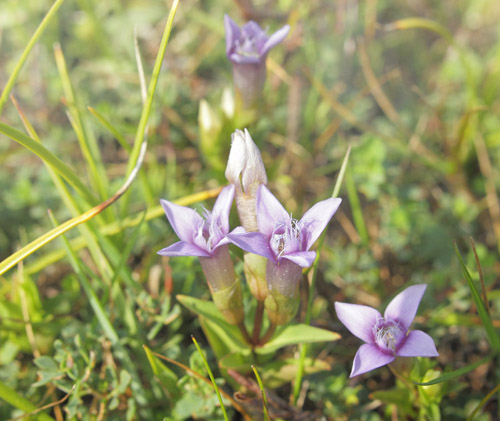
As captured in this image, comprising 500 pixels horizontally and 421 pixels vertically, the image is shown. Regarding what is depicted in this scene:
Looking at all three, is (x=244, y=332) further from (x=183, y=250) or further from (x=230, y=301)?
(x=183, y=250)

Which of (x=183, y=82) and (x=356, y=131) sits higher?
(x=183, y=82)

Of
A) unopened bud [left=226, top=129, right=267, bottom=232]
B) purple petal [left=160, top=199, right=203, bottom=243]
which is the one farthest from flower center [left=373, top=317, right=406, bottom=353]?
purple petal [left=160, top=199, right=203, bottom=243]

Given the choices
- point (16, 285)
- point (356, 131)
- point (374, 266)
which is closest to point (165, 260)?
point (16, 285)

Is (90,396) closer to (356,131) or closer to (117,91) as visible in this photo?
(117,91)

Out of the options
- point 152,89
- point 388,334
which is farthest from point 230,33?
point 388,334

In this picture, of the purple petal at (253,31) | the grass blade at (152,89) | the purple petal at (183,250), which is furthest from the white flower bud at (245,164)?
the purple petal at (253,31)

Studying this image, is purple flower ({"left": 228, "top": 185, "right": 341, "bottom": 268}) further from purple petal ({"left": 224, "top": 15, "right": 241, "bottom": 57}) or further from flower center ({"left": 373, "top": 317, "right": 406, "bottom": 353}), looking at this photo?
purple petal ({"left": 224, "top": 15, "right": 241, "bottom": 57})
